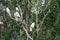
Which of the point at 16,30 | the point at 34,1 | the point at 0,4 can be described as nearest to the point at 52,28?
the point at 16,30

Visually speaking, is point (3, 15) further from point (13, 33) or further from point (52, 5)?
point (52, 5)

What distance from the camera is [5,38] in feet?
16.7

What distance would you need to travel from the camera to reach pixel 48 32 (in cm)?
467

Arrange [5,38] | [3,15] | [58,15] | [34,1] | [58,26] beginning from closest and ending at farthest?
[34,1] → [58,26] → [58,15] → [5,38] → [3,15]

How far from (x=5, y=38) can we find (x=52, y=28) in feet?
3.87

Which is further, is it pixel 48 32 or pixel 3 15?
pixel 3 15

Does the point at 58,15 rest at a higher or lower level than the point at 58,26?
higher

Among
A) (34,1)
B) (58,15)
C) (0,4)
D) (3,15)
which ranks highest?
(0,4)

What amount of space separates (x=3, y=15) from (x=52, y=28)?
2.00 metres

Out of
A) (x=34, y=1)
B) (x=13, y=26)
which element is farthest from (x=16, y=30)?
(x=34, y=1)

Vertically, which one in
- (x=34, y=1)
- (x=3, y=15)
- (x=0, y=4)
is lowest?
(x=34, y=1)

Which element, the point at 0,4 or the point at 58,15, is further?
the point at 0,4

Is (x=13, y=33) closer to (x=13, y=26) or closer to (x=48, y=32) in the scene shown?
(x=13, y=26)

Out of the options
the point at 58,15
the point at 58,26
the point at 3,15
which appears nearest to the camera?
the point at 58,26
